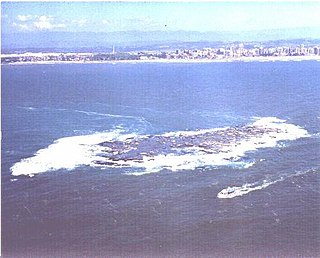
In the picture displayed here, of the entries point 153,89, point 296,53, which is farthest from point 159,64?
point 296,53

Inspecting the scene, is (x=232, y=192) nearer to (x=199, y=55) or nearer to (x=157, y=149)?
(x=157, y=149)

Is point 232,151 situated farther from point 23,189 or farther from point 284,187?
point 23,189

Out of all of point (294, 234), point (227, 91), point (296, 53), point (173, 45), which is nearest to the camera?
point (294, 234)

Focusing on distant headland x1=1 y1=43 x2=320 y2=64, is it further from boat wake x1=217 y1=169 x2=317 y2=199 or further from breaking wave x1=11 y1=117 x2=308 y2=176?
boat wake x1=217 y1=169 x2=317 y2=199

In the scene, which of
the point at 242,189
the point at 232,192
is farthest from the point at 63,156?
the point at 242,189

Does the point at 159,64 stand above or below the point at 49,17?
below

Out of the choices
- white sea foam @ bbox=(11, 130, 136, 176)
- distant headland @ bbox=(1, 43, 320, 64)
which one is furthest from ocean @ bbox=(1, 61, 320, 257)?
distant headland @ bbox=(1, 43, 320, 64)

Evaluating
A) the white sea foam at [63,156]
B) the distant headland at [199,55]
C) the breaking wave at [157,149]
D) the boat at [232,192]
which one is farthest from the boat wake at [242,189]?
the distant headland at [199,55]

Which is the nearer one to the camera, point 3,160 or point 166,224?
point 166,224
